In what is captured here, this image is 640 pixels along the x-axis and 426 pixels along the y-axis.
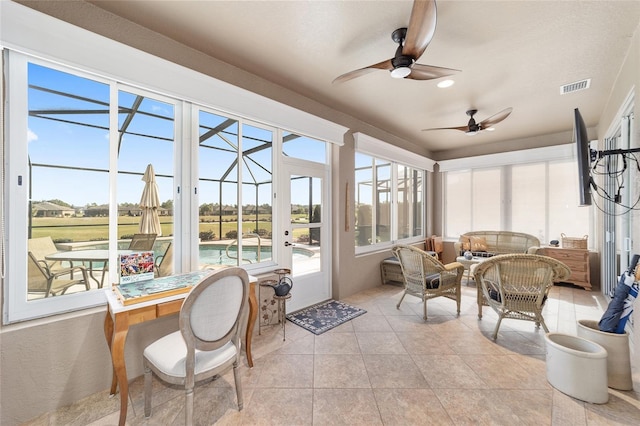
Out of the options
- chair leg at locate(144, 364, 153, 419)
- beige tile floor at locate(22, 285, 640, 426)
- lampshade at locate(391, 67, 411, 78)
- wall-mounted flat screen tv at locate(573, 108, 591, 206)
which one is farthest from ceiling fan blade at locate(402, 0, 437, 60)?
chair leg at locate(144, 364, 153, 419)

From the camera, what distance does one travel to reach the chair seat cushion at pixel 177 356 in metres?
1.57

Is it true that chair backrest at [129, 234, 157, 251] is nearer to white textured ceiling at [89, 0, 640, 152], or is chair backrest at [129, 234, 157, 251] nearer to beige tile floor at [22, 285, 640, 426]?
beige tile floor at [22, 285, 640, 426]

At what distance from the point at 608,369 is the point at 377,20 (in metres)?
3.23

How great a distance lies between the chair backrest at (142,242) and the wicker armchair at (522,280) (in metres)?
3.31

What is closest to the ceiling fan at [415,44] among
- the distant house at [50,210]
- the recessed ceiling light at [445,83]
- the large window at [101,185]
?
the recessed ceiling light at [445,83]

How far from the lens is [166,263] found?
7.88 ft

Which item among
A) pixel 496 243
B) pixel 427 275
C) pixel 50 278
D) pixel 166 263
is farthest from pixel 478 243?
pixel 50 278

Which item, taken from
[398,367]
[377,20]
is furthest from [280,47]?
[398,367]

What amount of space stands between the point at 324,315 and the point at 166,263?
1.95 m

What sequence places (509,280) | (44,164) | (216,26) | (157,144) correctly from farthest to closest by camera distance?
(509,280) → (157,144) → (216,26) → (44,164)

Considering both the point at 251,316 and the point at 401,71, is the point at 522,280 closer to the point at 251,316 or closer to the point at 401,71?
the point at 401,71

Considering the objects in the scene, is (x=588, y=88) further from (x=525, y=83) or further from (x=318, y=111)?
(x=318, y=111)

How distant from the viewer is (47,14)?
5.77ft

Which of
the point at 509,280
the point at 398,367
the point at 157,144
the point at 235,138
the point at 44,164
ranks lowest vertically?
the point at 398,367
